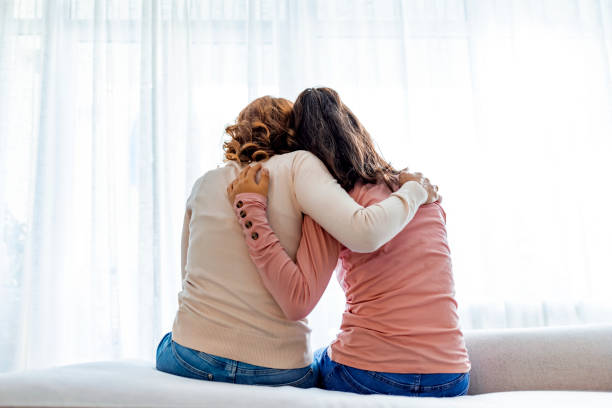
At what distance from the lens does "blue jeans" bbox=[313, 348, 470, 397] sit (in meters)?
0.92

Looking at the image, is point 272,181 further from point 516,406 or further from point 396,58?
point 396,58

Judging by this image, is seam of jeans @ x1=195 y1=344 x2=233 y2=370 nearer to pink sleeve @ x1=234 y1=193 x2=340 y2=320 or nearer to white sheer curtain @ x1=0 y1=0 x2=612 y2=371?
pink sleeve @ x1=234 y1=193 x2=340 y2=320

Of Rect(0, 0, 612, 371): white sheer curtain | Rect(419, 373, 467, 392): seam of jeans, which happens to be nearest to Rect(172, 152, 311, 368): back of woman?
Rect(419, 373, 467, 392): seam of jeans

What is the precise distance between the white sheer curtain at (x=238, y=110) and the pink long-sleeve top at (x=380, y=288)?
1031mm

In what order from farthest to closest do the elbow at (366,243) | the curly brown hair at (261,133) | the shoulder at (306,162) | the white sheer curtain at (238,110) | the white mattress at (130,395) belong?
the white sheer curtain at (238,110), the curly brown hair at (261,133), the shoulder at (306,162), the elbow at (366,243), the white mattress at (130,395)

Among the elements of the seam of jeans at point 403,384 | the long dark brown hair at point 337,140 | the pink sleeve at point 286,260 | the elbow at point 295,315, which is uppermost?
the long dark brown hair at point 337,140

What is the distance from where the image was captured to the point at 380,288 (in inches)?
38.4

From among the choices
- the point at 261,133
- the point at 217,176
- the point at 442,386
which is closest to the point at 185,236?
the point at 217,176

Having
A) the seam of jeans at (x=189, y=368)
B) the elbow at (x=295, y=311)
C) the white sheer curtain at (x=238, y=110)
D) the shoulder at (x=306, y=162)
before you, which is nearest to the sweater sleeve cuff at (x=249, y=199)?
the shoulder at (x=306, y=162)

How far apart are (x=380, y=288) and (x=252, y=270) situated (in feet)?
0.92

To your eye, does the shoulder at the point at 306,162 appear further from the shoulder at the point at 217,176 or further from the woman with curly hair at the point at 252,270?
the shoulder at the point at 217,176

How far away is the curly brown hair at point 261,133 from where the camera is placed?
1082mm

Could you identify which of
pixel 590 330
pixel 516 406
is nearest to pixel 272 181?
pixel 516 406

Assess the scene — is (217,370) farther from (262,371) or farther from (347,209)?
(347,209)
